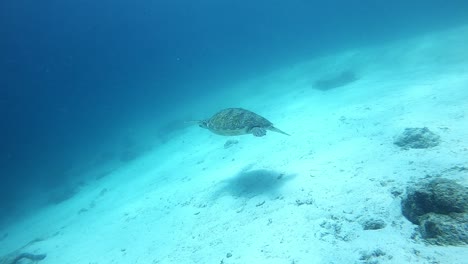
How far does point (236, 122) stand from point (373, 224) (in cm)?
450

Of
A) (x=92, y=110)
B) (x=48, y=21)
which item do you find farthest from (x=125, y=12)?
(x=92, y=110)

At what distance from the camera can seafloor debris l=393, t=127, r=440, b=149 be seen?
23.8 ft

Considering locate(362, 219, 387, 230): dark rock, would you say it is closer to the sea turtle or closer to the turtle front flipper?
the sea turtle

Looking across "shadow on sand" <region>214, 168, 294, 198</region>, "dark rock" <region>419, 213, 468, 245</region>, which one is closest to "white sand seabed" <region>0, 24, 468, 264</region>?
"shadow on sand" <region>214, 168, 294, 198</region>

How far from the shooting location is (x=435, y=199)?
14.3 ft

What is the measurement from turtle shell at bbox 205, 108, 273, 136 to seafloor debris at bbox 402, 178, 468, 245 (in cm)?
425

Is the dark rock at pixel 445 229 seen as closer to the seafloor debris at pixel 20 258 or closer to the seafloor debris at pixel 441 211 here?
the seafloor debris at pixel 441 211

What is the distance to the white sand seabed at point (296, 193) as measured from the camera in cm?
544

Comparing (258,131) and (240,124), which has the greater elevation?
(240,124)

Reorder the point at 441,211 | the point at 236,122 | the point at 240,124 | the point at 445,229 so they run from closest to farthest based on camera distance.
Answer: the point at 445,229, the point at 441,211, the point at 240,124, the point at 236,122

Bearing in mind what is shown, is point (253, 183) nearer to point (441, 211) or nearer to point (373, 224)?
point (373, 224)

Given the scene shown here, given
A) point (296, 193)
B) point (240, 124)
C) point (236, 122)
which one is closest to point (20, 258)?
point (236, 122)

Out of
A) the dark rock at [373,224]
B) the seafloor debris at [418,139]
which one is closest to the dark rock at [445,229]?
the dark rock at [373,224]

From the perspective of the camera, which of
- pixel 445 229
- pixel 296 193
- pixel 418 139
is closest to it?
pixel 445 229
